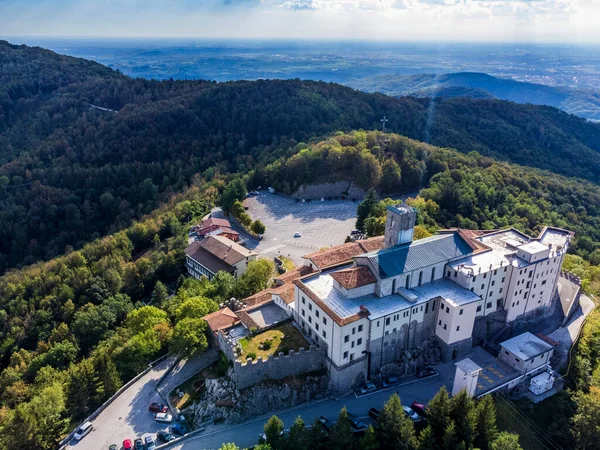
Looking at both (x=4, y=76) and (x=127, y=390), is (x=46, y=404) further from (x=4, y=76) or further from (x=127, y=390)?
(x=4, y=76)

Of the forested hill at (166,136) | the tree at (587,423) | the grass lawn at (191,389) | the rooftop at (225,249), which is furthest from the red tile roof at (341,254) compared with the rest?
the forested hill at (166,136)

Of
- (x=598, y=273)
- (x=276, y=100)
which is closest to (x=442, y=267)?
(x=598, y=273)

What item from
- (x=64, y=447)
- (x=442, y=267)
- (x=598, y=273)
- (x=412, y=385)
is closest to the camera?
(x=64, y=447)

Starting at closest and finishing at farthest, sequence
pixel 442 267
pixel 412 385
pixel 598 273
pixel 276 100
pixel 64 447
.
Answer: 1. pixel 64 447
2. pixel 412 385
3. pixel 442 267
4. pixel 598 273
5. pixel 276 100

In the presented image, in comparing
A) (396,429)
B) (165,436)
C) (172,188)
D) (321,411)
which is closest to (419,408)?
(396,429)

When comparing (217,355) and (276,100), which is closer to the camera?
(217,355)

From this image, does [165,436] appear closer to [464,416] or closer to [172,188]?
[464,416]
